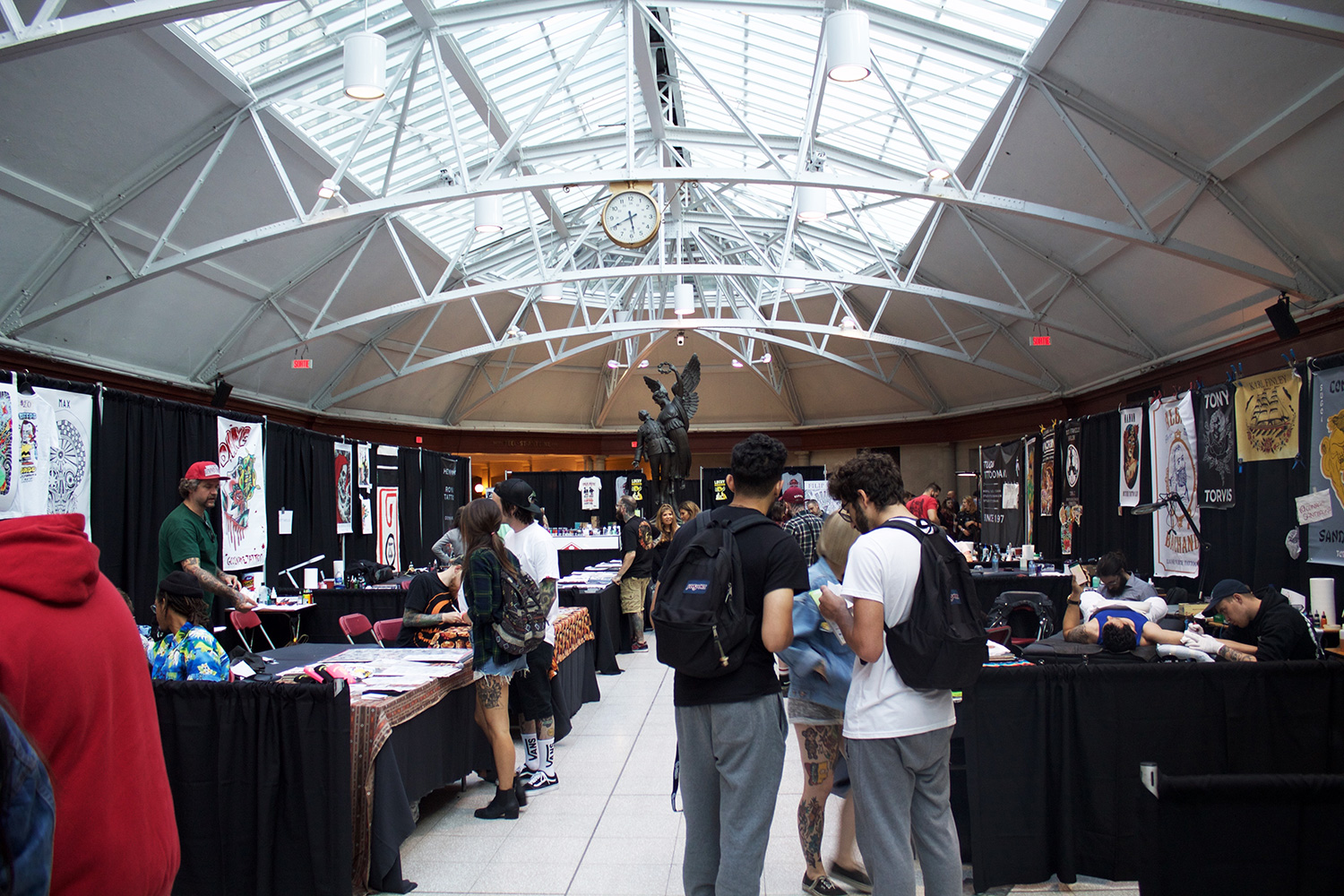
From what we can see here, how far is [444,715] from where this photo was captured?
430 cm

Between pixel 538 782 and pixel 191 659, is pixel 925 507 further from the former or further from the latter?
pixel 191 659

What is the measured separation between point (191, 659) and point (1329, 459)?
7.25m

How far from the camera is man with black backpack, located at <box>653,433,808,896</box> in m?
2.46

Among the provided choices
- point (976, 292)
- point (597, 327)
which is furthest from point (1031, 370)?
point (597, 327)

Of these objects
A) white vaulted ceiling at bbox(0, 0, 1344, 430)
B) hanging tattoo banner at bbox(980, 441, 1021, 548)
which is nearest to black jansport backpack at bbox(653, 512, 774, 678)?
white vaulted ceiling at bbox(0, 0, 1344, 430)

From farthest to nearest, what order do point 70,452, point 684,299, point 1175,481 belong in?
1. point 684,299
2. point 1175,481
3. point 70,452

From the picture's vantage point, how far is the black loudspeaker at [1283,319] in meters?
8.32

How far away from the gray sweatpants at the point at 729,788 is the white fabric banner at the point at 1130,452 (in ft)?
27.5

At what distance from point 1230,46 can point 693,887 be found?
7.17 metres

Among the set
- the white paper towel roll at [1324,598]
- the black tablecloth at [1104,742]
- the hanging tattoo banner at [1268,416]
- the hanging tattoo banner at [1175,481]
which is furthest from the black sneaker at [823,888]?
the hanging tattoo banner at [1175,481]

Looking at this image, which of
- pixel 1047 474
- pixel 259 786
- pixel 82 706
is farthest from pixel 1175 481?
pixel 82 706

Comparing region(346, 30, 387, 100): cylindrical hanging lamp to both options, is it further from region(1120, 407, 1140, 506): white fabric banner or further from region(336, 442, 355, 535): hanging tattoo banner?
region(1120, 407, 1140, 506): white fabric banner

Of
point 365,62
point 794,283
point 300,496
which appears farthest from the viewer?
point 794,283

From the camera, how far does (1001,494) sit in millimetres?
15000
